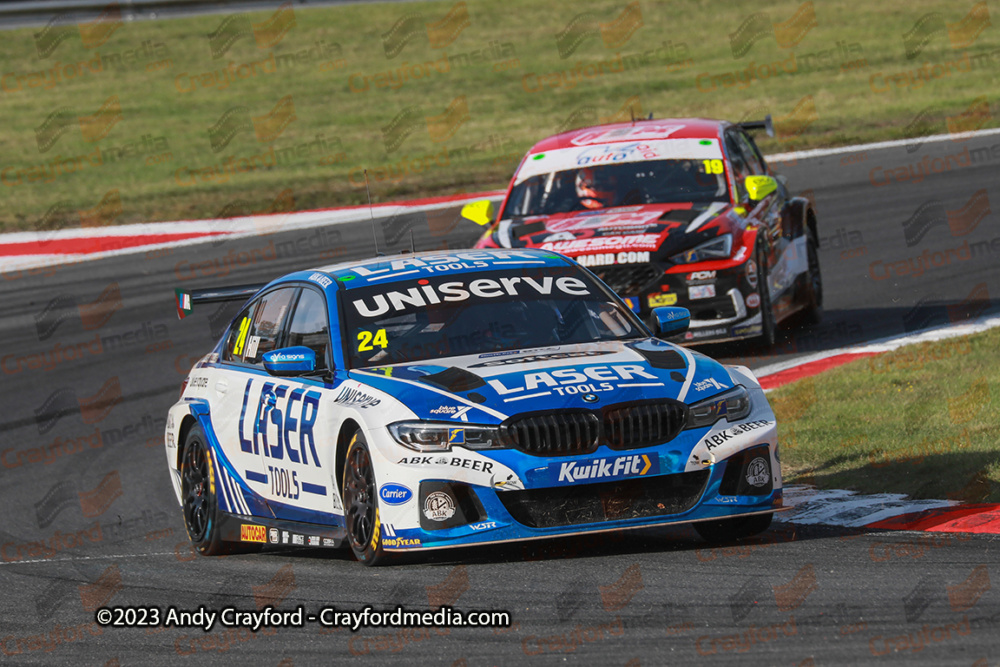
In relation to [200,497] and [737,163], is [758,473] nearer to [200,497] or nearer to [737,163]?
[200,497]

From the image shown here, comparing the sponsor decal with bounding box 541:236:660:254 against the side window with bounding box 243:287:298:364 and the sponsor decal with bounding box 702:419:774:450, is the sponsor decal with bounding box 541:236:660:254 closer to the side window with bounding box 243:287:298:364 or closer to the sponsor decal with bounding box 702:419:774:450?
the side window with bounding box 243:287:298:364

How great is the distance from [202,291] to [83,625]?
2.89m

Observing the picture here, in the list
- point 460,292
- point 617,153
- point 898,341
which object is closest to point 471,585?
point 460,292

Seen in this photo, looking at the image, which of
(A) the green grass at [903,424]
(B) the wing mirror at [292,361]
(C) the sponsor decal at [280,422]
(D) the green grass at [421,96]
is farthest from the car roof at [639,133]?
(D) the green grass at [421,96]

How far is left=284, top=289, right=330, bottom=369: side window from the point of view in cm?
718

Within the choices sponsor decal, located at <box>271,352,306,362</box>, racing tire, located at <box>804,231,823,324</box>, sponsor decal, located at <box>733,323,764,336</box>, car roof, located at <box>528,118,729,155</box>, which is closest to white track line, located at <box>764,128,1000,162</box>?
racing tire, located at <box>804,231,823,324</box>

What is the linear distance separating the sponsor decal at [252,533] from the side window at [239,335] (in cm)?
93

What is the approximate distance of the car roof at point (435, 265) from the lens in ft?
24.3

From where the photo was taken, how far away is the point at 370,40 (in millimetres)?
42344

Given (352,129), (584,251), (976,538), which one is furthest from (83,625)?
(352,129)

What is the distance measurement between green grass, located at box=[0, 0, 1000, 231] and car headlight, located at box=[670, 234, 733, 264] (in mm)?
13783

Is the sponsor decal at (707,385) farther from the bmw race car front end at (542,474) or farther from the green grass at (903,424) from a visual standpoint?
the green grass at (903,424)

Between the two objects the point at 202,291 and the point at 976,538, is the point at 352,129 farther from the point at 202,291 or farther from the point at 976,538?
the point at 976,538

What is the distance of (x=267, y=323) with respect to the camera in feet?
25.9
